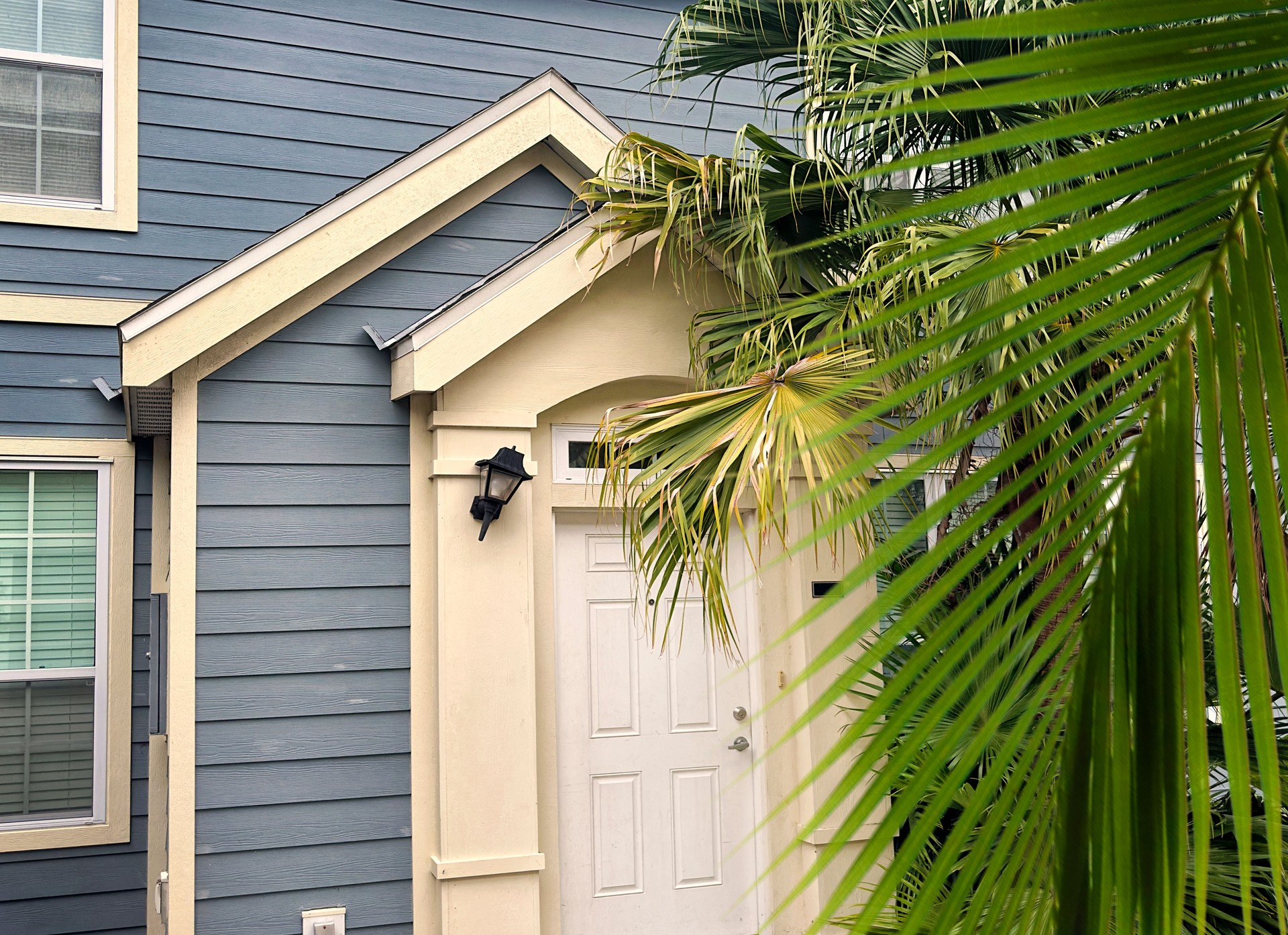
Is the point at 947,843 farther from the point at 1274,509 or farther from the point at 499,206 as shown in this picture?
the point at 499,206

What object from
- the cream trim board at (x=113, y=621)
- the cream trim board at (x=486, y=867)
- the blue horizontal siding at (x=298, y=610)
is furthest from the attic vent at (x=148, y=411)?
the cream trim board at (x=486, y=867)

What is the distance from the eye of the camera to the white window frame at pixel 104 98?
5301 mm

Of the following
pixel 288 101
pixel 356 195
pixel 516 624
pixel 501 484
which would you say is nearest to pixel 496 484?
pixel 501 484

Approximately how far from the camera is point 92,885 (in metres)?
4.85

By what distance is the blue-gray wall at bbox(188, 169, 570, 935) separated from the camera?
13.1 ft

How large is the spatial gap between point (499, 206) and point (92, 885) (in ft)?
12.2

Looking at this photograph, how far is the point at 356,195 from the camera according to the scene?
170 inches

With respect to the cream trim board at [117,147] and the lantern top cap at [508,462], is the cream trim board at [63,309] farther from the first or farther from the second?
the lantern top cap at [508,462]

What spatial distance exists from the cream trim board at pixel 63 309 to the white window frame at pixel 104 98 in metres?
0.49

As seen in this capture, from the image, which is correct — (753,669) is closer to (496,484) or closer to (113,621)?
(496,484)

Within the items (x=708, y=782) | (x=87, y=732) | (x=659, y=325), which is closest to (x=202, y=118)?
(x=659, y=325)

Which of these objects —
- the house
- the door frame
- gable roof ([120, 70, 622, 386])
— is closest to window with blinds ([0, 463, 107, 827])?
the house

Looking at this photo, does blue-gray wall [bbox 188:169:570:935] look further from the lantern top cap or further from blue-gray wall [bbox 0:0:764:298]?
blue-gray wall [bbox 0:0:764:298]

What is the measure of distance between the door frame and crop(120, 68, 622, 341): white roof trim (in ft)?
5.25
